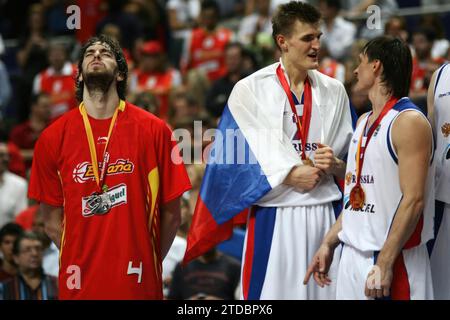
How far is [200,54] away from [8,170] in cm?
353

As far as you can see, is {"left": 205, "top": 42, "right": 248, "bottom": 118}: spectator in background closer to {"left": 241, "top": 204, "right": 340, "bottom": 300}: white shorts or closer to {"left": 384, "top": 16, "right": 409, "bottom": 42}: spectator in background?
{"left": 384, "top": 16, "right": 409, "bottom": 42}: spectator in background

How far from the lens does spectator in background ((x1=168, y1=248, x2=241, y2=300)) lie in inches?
328

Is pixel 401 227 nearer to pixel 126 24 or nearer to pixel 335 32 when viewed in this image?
pixel 335 32

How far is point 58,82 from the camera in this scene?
1365 centimetres

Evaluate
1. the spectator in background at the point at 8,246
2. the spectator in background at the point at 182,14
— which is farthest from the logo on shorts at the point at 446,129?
the spectator in background at the point at 182,14

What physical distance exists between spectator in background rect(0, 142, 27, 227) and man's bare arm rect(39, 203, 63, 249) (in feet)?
15.0

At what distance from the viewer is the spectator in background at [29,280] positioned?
8422mm

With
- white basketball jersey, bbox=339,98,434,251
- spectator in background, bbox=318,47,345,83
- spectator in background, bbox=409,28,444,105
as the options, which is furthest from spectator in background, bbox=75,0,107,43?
white basketball jersey, bbox=339,98,434,251

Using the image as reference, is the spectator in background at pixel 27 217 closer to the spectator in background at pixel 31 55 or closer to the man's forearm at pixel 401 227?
the spectator in background at pixel 31 55

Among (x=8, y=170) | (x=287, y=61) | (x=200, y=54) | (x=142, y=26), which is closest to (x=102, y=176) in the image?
(x=287, y=61)

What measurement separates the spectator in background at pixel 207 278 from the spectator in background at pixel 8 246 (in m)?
1.50

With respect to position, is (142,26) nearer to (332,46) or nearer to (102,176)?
(332,46)
